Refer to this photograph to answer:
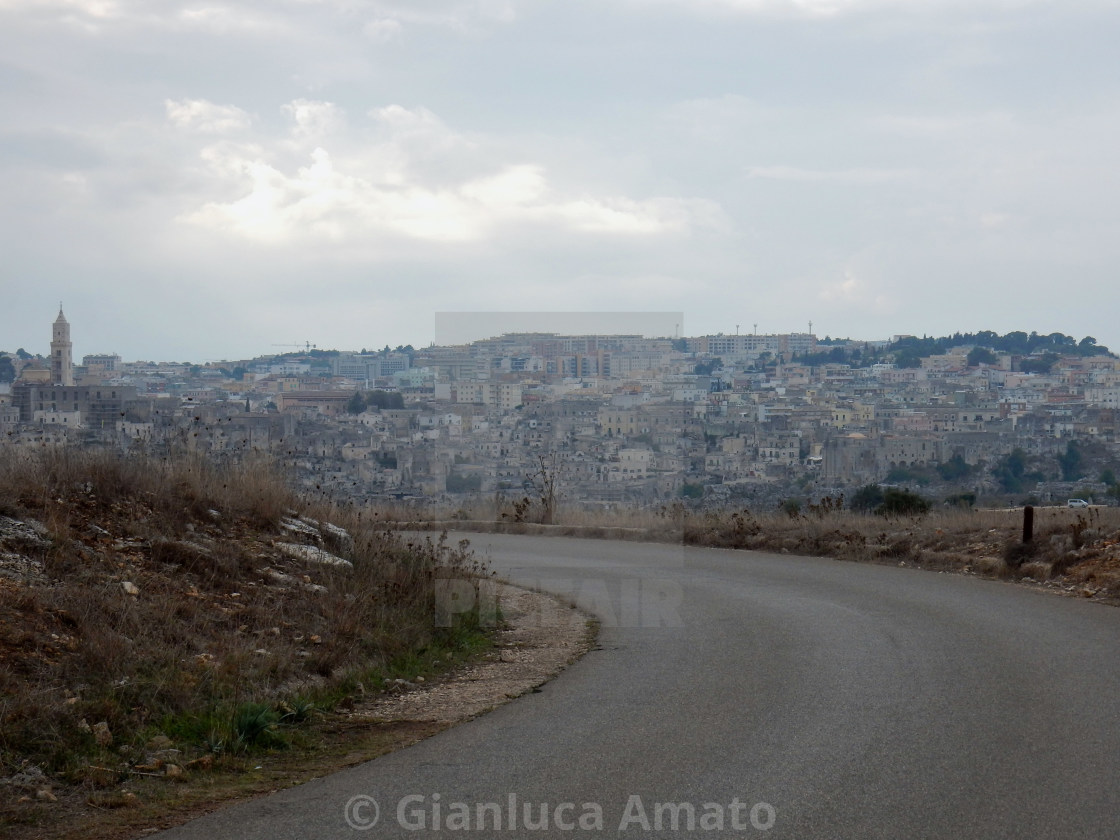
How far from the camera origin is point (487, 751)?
7.58m

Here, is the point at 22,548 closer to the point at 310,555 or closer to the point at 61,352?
the point at 310,555

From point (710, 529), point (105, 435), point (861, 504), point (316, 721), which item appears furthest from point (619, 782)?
point (861, 504)

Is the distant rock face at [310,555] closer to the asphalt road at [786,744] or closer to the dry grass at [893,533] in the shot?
the asphalt road at [786,744]

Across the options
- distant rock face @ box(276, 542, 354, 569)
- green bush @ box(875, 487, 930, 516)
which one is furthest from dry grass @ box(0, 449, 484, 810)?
green bush @ box(875, 487, 930, 516)

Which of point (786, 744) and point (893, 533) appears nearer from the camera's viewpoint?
point (786, 744)

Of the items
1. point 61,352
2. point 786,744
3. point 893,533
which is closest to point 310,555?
point 786,744

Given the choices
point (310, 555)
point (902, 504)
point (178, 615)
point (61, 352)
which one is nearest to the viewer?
point (178, 615)

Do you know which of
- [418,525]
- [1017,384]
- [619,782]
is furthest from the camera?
[1017,384]

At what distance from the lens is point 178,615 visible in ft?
33.8

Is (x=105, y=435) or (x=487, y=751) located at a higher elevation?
(x=105, y=435)

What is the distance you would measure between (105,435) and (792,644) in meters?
11.2

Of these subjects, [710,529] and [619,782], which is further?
[710,529]

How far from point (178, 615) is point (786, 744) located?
18.7 ft

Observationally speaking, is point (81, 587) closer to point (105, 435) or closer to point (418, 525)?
point (105, 435)
